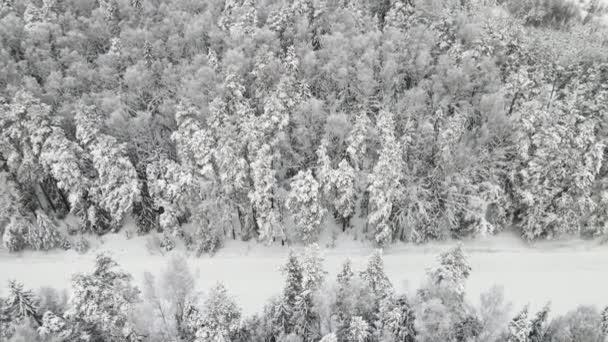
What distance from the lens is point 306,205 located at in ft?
116

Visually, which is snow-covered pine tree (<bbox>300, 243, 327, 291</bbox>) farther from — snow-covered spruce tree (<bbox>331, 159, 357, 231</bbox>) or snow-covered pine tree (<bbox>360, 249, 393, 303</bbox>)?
snow-covered spruce tree (<bbox>331, 159, 357, 231</bbox>)

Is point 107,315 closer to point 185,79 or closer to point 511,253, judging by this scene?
point 185,79

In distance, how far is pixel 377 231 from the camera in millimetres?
37719

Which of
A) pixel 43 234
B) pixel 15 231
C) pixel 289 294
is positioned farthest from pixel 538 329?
pixel 15 231

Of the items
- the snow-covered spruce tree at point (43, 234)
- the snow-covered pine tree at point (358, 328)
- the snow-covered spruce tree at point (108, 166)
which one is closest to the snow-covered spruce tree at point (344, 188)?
the snow-covered pine tree at point (358, 328)

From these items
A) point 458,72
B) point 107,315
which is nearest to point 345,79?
point 458,72

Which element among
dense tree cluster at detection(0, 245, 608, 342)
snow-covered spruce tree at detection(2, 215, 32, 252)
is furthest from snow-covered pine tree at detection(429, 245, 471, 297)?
snow-covered spruce tree at detection(2, 215, 32, 252)

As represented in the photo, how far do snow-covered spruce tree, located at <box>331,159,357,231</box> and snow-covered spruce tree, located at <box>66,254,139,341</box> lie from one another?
614 inches

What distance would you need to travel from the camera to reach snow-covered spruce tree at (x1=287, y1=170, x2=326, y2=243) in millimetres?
34062

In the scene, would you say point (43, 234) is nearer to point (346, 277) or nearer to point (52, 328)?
point (52, 328)

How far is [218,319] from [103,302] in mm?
6478

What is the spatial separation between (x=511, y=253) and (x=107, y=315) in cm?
3067

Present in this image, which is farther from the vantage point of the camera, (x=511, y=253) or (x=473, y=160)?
(x=511, y=253)

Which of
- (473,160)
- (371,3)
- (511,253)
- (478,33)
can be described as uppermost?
(371,3)
